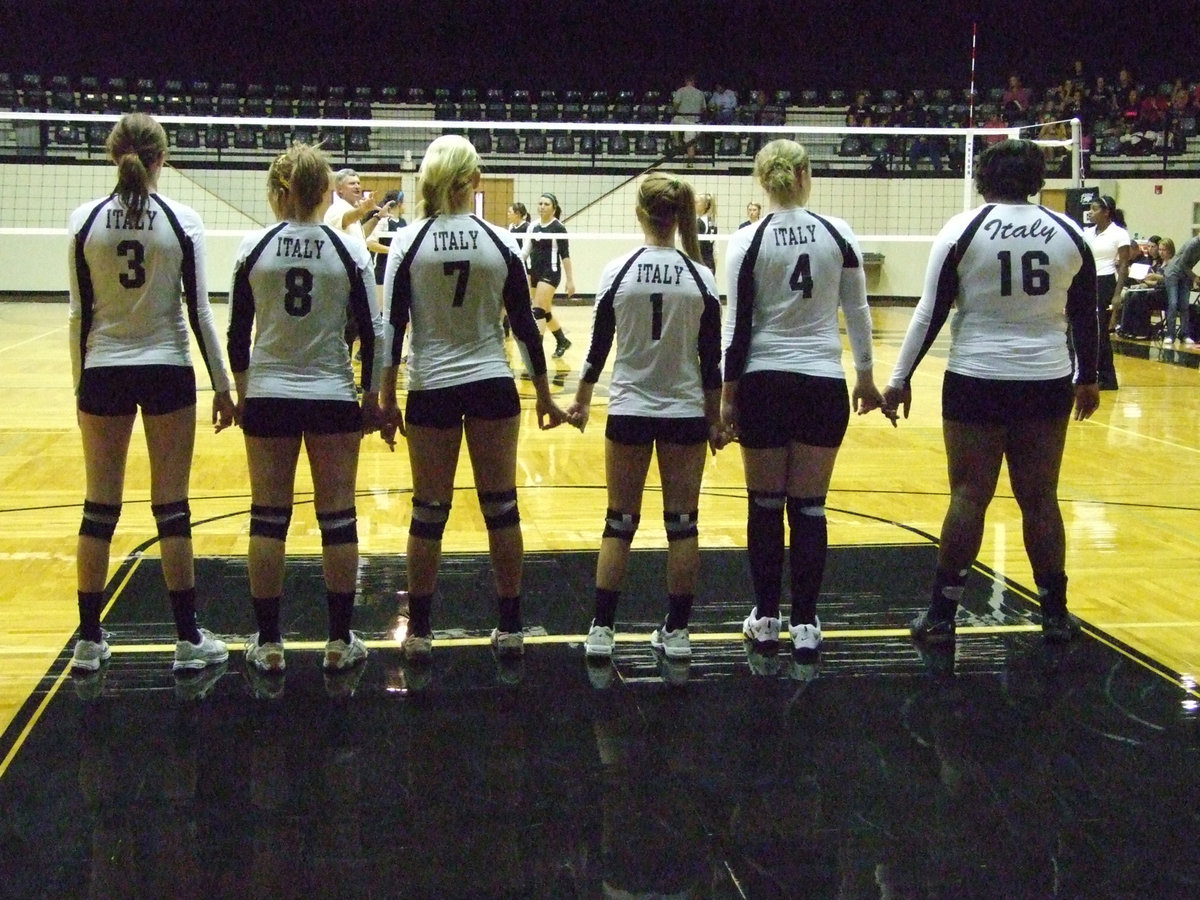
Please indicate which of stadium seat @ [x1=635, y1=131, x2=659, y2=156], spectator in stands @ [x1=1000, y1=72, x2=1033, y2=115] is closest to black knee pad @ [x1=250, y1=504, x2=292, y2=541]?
stadium seat @ [x1=635, y1=131, x2=659, y2=156]

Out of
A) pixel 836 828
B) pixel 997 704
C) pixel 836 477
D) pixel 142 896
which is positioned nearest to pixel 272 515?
pixel 142 896

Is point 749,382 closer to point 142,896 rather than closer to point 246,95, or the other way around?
point 142,896

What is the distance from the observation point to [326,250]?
3.47 meters

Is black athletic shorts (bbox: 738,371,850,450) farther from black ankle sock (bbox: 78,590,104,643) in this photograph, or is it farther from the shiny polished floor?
black ankle sock (bbox: 78,590,104,643)

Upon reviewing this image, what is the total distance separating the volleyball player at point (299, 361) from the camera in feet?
11.3

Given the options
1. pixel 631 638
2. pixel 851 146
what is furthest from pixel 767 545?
pixel 851 146

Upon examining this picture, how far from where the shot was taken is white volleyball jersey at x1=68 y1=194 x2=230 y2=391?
3484 mm

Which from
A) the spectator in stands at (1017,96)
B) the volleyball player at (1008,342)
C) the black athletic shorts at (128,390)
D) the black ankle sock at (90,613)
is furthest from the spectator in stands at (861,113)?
the black ankle sock at (90,613)

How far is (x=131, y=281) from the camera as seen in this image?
11.5ft

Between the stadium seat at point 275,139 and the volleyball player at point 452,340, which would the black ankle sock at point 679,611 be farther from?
the stadium seat at point 275,139

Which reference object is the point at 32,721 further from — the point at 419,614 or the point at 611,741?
the point at 611,741

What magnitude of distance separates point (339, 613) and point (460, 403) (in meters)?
0.70

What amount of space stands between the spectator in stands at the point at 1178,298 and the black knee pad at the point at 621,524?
10.1 metres

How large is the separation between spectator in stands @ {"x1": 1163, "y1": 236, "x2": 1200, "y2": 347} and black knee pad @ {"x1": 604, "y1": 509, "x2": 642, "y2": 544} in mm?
10091
